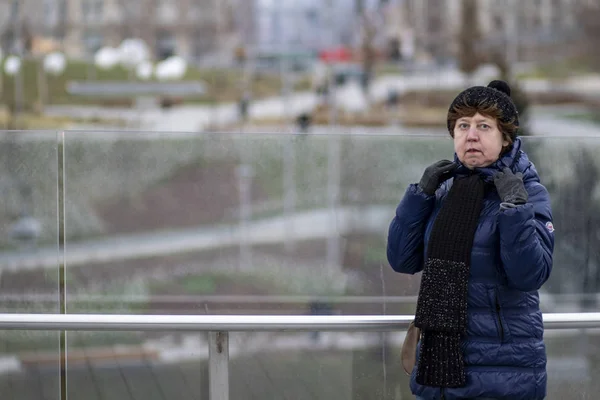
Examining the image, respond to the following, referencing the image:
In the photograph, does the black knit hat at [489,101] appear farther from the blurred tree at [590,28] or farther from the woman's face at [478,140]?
the blurred tree at [590,28]

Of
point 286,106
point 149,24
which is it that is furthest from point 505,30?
point 149,24

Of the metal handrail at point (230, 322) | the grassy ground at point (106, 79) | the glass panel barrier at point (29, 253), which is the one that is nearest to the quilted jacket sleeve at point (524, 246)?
the metal handrail at point (230, 322)

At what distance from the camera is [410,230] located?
319cm

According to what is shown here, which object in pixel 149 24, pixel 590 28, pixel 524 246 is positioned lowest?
pixel 524 246

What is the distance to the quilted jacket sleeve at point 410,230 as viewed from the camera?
3.15m

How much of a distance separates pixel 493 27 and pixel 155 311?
55.7 metres

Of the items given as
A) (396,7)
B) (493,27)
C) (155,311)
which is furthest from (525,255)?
(396,7)

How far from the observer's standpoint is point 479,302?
305cm

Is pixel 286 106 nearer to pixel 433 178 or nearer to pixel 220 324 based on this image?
pixel 220 324

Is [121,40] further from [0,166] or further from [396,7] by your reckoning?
[0,166]

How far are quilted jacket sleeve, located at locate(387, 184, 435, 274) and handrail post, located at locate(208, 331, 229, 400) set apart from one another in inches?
35.4

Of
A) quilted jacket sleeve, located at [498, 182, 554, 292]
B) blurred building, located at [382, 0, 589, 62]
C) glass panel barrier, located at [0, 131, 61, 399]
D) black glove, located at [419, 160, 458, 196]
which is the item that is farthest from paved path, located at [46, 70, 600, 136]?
quilted jacket sleeve, located at [498, 182, 554, 292]

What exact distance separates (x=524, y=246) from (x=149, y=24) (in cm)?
6316

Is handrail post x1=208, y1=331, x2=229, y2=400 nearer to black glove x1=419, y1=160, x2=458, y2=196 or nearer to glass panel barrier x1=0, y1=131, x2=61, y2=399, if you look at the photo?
glass panel barrier x1=0, y1=131, x2=61, y2=399
